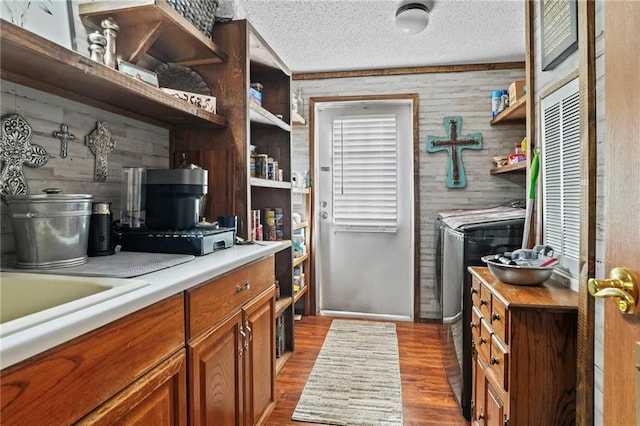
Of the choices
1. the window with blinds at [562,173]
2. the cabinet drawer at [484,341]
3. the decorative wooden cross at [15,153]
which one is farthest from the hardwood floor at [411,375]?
the decorative wooden cross at [15,153]

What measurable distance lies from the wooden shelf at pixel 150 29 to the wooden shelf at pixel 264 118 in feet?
1.12

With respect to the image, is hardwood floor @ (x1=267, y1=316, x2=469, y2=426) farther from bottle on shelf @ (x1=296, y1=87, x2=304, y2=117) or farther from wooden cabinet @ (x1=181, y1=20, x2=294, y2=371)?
bottle on shelf @ (x1=296, y1=87, x2=304, y2=117)

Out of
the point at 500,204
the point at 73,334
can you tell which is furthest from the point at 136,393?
the point at 500,204

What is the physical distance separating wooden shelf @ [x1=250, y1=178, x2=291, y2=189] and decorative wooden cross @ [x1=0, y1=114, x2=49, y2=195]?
41.3 inches

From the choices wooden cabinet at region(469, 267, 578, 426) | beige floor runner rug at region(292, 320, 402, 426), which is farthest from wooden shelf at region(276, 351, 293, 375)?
wooden cabinet at region(469, 267, 578, 426)

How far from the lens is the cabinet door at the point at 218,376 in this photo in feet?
3.86

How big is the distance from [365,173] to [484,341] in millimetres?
2286

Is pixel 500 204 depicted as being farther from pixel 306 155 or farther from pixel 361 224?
pixel 306 155

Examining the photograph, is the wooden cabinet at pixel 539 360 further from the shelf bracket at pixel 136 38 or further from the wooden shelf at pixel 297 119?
the wooden shelf at pixel 297 119

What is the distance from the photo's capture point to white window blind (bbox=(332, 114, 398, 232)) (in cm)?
361

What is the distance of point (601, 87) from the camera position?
1031 millimetres

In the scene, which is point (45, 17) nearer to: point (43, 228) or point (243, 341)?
point (43, 228)

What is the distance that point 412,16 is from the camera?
7.66 feet

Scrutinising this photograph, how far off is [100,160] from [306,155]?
230 centimetres
